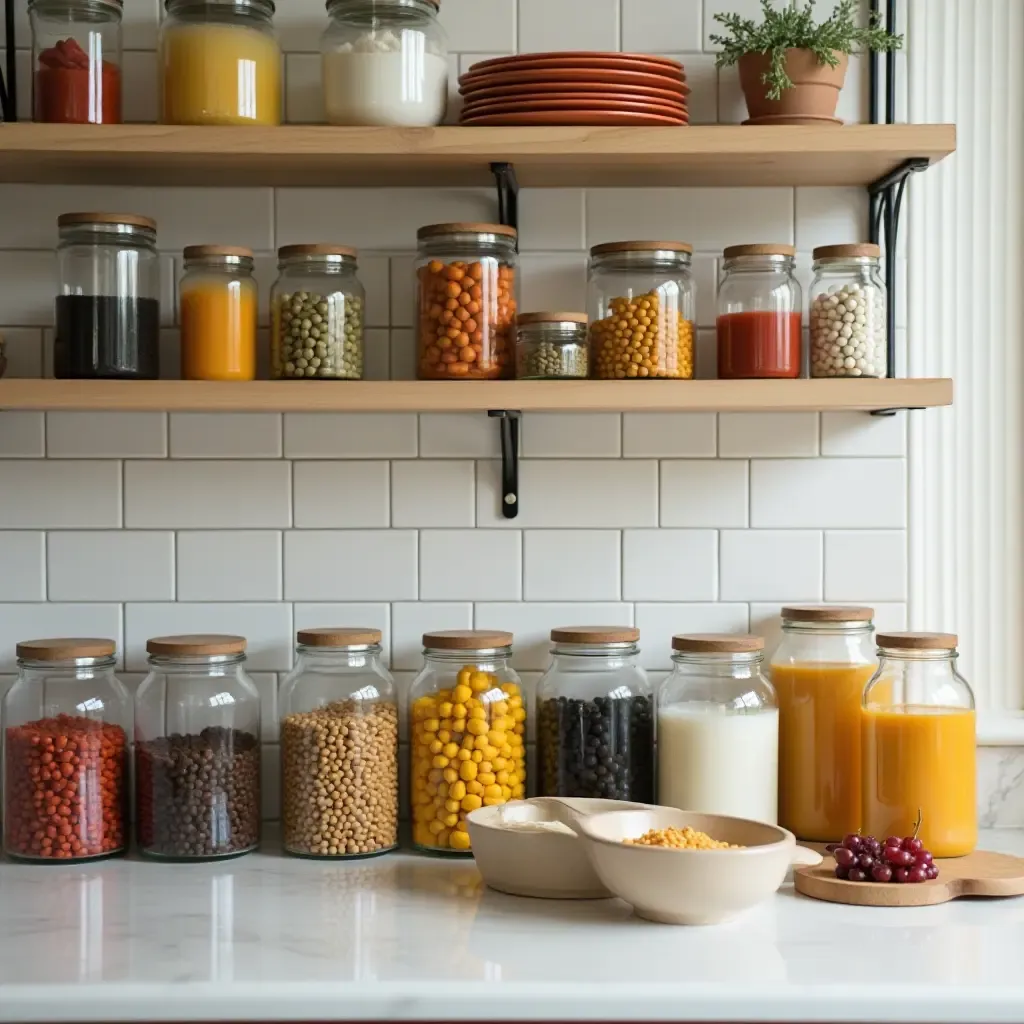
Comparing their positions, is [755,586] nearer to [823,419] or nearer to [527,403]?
[823,419]

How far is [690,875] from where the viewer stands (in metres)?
1.48

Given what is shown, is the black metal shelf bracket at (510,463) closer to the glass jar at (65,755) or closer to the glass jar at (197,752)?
the glass jar at (197,752)

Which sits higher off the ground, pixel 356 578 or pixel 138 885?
pixel 356 578

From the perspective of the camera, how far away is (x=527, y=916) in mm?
1562

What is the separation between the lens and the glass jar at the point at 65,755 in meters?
1.78

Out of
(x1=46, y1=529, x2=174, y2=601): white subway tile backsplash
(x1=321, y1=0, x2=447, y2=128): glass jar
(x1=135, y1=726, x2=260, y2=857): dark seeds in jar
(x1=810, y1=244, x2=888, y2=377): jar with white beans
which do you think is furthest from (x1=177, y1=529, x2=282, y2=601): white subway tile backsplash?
(x1=810, y1=244, x2=888, y2=377): jar with white beans

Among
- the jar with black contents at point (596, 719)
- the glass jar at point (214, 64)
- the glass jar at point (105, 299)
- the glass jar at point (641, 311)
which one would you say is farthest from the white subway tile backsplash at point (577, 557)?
the glass jar at point (214, 64)

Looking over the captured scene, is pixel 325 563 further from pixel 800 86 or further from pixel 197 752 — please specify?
pixel 800 86

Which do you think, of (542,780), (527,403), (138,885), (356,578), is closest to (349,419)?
(356,578)

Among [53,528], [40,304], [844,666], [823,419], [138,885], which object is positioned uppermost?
[40,304]

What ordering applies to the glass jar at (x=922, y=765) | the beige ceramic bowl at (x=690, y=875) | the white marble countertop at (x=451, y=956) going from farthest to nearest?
the glass jar at (x=922, y=765) → the beige ceramic bowl at (x=690, y=875) → the white marble countertop at (x=451, y=956)

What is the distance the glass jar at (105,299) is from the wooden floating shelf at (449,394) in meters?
0.05

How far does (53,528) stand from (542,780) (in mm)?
825

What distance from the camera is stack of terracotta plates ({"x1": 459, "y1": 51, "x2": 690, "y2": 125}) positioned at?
1806 millimetres
